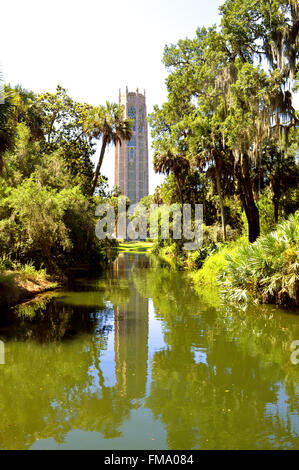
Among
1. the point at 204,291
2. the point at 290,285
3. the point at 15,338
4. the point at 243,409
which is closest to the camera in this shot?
the point at 243,409

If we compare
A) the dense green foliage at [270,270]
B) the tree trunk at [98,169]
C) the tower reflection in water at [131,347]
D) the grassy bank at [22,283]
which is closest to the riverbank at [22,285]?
the grassy bank at [22,283]

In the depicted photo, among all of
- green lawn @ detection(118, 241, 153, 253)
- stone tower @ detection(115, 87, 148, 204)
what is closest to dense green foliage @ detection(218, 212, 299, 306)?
green lawn @ detection(118, 241, 153, 253)

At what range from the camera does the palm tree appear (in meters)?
29.6

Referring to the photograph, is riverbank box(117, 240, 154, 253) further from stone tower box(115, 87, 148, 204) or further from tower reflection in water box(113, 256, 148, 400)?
stone tower box(115, 87, 148, 204)

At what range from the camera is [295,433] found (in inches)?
185

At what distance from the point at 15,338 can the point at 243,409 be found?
19.8ft

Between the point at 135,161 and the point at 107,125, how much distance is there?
10899cm

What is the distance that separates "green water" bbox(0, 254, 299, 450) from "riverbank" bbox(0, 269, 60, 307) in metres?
1.44

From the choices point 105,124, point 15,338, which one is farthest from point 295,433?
point 105,124

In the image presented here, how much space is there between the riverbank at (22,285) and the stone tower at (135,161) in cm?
11840

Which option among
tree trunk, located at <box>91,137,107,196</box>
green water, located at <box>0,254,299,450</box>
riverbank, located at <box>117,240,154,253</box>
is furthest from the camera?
riverbank, located at <box>117,240,154,253</box>

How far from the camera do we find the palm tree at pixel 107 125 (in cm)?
2959

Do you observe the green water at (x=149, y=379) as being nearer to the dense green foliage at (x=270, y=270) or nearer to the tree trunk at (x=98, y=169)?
the dense green foliage at (x=270, y=270)

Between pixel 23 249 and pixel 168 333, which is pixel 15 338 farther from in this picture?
pixel 23 249
